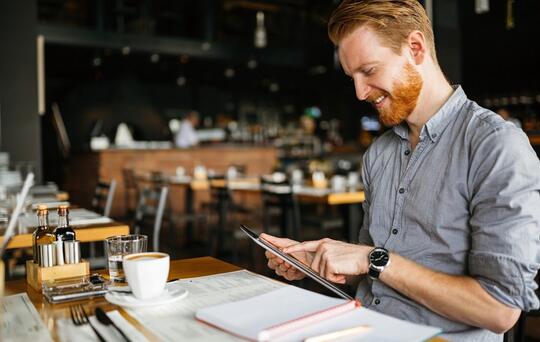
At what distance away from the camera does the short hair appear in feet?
4.17

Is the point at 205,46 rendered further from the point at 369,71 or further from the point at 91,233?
the point at 369,71

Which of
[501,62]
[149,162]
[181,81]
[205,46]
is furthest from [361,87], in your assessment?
[181,81]

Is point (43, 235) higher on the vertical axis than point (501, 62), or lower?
lower

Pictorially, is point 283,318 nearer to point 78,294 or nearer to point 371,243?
point 78,294

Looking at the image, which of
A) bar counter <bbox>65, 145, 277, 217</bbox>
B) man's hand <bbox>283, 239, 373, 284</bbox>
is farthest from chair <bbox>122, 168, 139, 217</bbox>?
man's hand <bbox>283, 239, 373, 284</bbox>

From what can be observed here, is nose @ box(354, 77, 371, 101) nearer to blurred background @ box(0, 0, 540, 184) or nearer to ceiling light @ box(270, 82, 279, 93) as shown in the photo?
blurred background @ box(0, 0, 540, 184)

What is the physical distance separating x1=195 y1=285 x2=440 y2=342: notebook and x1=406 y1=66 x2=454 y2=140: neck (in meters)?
0.61

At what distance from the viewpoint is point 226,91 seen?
1559cm

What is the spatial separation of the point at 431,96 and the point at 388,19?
24 cm

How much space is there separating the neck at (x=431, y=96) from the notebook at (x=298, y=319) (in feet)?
2.02

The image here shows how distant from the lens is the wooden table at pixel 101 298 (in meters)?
0.97

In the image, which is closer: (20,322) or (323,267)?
(20,322)

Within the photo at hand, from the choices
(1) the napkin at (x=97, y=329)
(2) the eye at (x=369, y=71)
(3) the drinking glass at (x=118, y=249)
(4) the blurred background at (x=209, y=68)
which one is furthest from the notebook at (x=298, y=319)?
(4) the blurred background at (x=209, y=68)

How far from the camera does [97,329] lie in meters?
0.92
